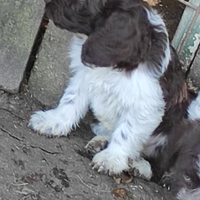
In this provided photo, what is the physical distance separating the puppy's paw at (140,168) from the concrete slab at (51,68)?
1094mm

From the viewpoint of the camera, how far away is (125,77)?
16.4 ft

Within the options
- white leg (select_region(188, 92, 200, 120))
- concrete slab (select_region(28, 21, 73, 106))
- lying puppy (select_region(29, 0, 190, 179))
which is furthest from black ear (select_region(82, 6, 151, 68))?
concrete slab (select_region(28, 21, 73, 106))

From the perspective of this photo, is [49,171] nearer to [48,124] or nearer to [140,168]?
[48,124]

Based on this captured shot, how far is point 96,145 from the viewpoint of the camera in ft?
18.0

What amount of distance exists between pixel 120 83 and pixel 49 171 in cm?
93

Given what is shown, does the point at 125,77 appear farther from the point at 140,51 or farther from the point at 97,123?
the point at 97,123

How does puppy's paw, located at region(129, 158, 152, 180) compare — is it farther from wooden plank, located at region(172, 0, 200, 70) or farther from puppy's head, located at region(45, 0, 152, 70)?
puppy's head, located at region(45, 0, 152, 70)

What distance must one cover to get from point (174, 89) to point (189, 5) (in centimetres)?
88

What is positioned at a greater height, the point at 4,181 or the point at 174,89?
the point at 174,89

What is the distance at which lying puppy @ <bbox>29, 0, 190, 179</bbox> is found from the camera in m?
4.57

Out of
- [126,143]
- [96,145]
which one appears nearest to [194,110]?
[126,143]

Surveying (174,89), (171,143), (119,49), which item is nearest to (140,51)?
(119,49)

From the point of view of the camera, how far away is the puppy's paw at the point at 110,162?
5188 mm

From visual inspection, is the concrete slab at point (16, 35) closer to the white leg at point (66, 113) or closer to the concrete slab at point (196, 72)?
the white leg at point (66, 113)
